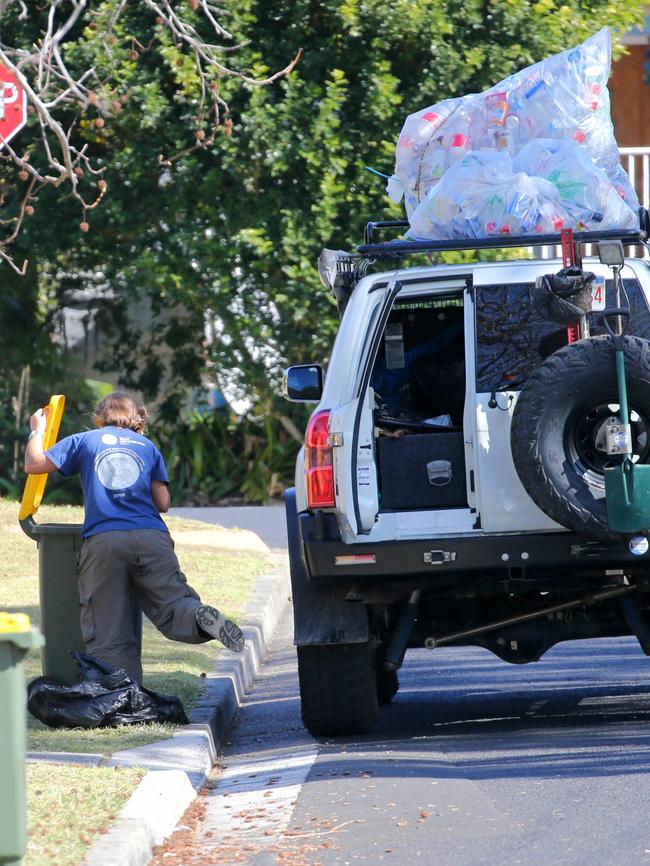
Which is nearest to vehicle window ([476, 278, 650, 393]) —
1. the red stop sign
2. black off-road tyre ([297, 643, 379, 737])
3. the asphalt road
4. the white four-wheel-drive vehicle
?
the white four-wheel-drive vehicle

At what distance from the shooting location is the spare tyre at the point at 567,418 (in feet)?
21.9

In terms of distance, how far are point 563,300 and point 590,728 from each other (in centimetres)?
201

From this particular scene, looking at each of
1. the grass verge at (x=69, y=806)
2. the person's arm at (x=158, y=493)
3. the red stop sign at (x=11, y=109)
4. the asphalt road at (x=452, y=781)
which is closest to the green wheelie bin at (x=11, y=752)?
the grass verge at (x=69, y=806)

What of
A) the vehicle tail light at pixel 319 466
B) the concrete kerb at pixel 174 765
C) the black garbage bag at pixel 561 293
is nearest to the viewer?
the concrete kerb at pixel 174 765

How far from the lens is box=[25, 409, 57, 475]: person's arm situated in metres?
7.73

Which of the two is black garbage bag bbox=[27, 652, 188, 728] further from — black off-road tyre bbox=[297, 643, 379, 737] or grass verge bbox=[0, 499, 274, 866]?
black off-road tyre bbox=[297, 643, 379, 737]

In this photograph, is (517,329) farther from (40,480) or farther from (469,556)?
(40,480)

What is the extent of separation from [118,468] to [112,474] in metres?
0.04

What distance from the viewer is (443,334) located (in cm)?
809

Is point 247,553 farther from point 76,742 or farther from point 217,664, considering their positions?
point 76,742

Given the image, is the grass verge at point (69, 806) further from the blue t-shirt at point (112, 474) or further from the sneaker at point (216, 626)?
the blue t-shirt at point (112, 474)

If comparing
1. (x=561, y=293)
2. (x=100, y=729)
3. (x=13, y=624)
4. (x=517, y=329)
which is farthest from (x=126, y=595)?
(x=13, y=624)

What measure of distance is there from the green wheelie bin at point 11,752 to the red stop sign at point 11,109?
438 cm

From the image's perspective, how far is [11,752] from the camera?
175 inches
